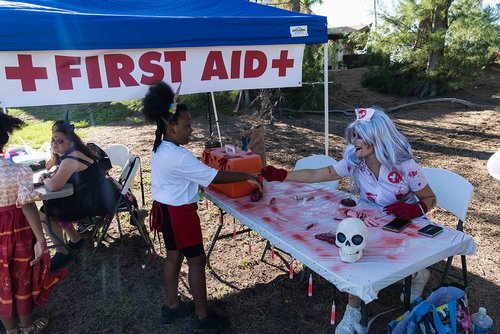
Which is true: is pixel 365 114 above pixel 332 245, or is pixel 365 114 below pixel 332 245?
above

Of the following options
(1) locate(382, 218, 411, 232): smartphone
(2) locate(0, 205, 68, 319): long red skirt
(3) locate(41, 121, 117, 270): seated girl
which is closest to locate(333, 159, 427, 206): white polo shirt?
(1) locate(382, 218, 411, 232): smartphone

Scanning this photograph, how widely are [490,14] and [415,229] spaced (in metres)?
10.8

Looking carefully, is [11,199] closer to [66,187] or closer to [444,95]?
[66,187]

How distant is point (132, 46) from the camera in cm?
264

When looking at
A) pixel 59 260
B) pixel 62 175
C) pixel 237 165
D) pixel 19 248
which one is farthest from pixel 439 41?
pixel 19 248

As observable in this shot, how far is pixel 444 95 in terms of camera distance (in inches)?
490

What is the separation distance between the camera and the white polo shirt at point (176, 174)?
2086mm

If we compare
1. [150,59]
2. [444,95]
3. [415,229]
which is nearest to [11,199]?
[150,59]

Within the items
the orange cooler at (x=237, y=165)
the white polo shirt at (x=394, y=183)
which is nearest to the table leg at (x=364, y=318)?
the white polo shirt at (x=394, y=183)

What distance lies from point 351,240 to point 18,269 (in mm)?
2028

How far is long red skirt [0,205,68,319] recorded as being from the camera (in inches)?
87.2

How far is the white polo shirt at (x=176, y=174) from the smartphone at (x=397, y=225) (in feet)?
3.30

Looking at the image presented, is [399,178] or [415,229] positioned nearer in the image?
[415,229]

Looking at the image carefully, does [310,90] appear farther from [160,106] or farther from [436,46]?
[160,106]
